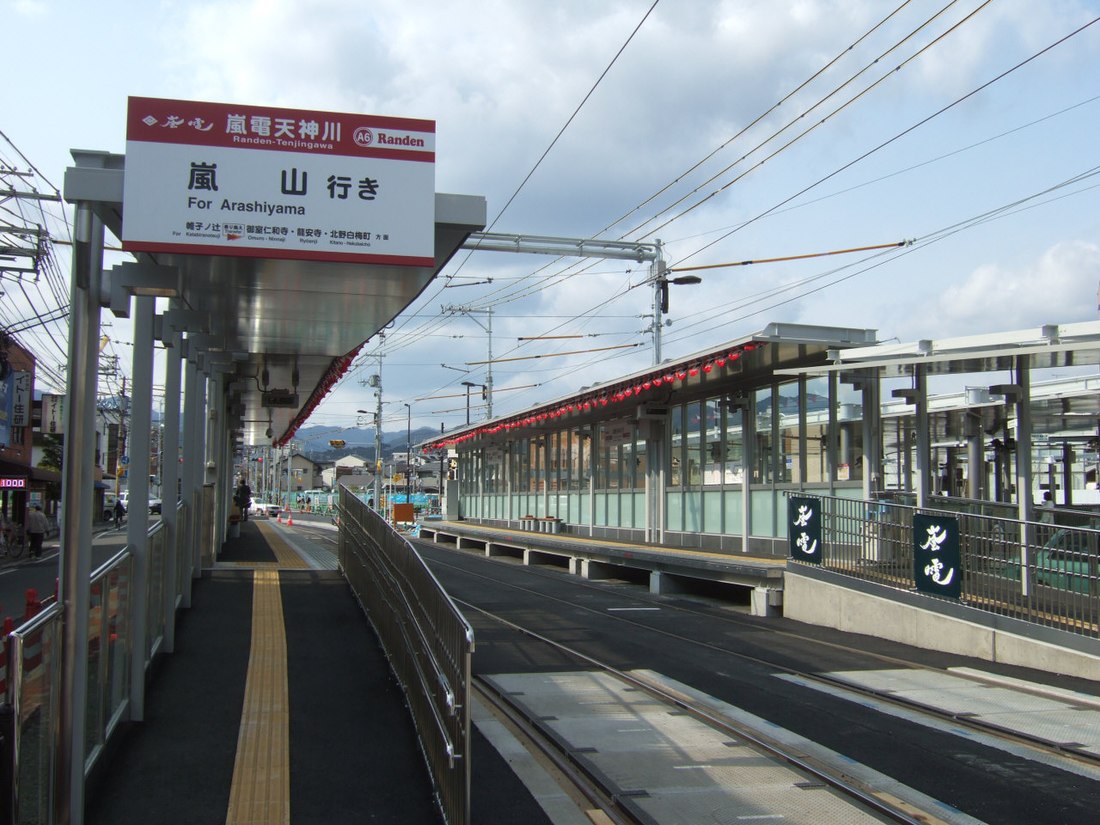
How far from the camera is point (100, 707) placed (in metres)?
5.77

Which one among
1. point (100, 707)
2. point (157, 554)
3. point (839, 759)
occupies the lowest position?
point (839, 759)

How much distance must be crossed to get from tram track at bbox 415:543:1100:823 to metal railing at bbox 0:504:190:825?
4277mm

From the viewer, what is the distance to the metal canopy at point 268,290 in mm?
6070

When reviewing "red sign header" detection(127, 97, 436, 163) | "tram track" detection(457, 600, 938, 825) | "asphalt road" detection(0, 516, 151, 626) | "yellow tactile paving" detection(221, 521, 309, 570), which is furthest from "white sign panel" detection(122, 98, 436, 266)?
"yellow tactile paving" detection(221, 521, 309, 570)

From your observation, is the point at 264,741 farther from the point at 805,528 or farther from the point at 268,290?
the point at 805,528

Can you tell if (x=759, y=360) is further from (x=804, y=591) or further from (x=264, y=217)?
(x=264, y=217)

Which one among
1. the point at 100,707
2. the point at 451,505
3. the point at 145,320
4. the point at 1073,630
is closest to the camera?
the point at 100,707

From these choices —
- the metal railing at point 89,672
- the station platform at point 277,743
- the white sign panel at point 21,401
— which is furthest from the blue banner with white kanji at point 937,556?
the white sign panel at point 21,401

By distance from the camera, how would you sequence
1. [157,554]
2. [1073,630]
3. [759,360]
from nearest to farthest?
[157,554] < [1073,630] < [759,360]

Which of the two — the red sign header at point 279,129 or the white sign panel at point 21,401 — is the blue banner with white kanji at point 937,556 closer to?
the red sign header at point 279,129

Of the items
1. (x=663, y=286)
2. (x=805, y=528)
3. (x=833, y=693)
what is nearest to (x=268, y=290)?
(x=833, y=693)

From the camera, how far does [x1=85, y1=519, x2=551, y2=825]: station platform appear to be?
541 cm

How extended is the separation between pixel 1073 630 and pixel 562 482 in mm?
18171

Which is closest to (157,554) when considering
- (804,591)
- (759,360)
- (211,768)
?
(211,768)
